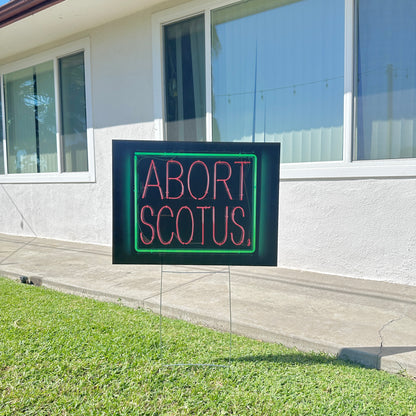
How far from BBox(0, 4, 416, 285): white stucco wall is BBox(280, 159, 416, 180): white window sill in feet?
0.23

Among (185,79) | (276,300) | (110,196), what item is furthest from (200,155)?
(110,196)

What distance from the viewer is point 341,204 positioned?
4.18m

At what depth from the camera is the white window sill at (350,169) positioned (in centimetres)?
379

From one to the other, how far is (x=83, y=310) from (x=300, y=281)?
2.26 m

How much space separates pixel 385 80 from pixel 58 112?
5.65 metres

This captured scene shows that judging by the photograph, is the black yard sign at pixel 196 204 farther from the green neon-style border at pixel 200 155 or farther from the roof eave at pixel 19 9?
the roof eave at pixel 19 9

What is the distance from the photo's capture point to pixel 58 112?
6996mm

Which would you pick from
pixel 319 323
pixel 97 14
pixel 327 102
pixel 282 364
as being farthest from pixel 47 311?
pixel 97 14

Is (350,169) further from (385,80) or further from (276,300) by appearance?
(276,300)

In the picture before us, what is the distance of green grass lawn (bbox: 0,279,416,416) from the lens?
1933 millimetres

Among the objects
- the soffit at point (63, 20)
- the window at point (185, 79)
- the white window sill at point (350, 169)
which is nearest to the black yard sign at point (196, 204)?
the white window sill at point (350, 169)

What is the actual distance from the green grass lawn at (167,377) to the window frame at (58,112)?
3997 millimetres

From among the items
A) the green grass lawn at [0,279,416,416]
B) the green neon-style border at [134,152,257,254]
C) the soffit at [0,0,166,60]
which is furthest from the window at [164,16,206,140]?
the green grass lawn at [0,279,416,416]

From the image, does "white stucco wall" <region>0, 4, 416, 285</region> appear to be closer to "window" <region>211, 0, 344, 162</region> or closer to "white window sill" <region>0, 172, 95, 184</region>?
"white window sill" <region>0, 172, 95, 184</region>
